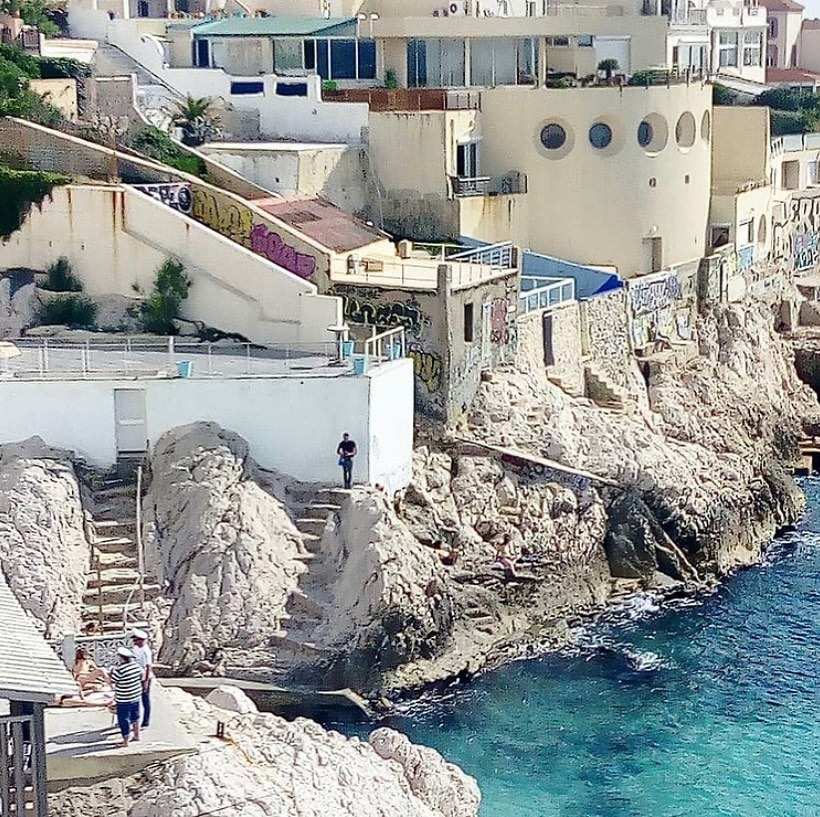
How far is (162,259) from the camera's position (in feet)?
125

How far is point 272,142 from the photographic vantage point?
152ft

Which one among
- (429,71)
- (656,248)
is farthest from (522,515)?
(429,71)

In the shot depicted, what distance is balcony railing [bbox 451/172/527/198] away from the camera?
4544 centimetres

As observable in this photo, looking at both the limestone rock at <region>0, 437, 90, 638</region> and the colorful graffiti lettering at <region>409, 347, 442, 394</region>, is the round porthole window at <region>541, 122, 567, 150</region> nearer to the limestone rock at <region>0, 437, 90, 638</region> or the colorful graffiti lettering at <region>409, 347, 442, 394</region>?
the colorful graffiti lettering at <region>409, 347, 442, 394</region>

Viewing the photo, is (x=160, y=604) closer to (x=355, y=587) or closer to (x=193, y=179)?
(x=355, y=587)

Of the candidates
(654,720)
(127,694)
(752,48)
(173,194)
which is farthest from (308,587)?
(752,48)

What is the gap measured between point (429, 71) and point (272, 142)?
6339 millimetres

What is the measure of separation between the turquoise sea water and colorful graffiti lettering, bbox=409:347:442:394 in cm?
633

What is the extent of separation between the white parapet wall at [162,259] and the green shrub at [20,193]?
0.17 m

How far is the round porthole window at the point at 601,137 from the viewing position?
46469mm

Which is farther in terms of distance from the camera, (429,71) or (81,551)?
(429,71)

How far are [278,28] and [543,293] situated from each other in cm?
1285

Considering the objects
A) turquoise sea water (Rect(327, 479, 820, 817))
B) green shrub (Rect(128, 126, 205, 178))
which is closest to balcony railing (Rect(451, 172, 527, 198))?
green shrub (Rect(128, 126, 205, 178))

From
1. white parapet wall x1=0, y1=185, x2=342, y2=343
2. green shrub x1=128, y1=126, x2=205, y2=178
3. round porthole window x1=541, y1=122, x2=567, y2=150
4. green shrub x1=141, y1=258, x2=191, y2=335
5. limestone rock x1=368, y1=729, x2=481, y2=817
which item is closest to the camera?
limestone rock x1=368, y1=729, x2=481, y2=817
